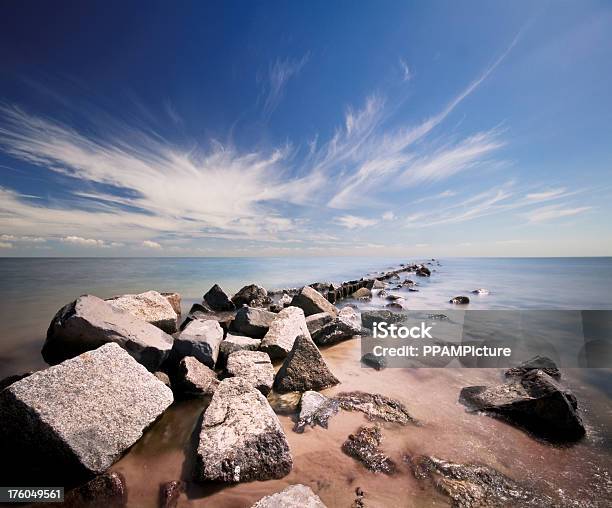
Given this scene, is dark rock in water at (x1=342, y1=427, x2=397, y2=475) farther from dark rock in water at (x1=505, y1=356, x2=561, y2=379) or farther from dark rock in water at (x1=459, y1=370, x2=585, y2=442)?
dark rock in water at (x1=505, y1=356, x2=561, y2=379)

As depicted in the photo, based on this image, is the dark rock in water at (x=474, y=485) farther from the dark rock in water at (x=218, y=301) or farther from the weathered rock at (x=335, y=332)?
the dark rock in water at (x=218, y=301)

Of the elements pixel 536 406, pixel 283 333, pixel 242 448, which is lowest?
pixel 536 406

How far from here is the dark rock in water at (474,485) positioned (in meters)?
2.71

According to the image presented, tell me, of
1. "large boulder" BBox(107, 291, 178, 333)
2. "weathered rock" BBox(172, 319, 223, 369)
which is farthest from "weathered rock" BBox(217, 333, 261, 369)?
"large boulder" BBox(107, 291, 178, 333)

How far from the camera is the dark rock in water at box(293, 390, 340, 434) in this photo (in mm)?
3873

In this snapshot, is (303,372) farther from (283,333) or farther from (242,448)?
(242,448)

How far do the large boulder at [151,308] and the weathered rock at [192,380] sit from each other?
3079 millimetres

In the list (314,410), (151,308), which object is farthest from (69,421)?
(151,308)

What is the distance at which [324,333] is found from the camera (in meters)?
7.67

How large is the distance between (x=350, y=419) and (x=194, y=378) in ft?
8.35

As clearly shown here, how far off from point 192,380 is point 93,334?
192 cm

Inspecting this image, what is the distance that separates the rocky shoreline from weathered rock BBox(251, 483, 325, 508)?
12mm

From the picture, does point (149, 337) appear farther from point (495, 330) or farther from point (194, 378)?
point (495, 330)

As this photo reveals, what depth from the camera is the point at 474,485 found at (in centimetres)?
289
